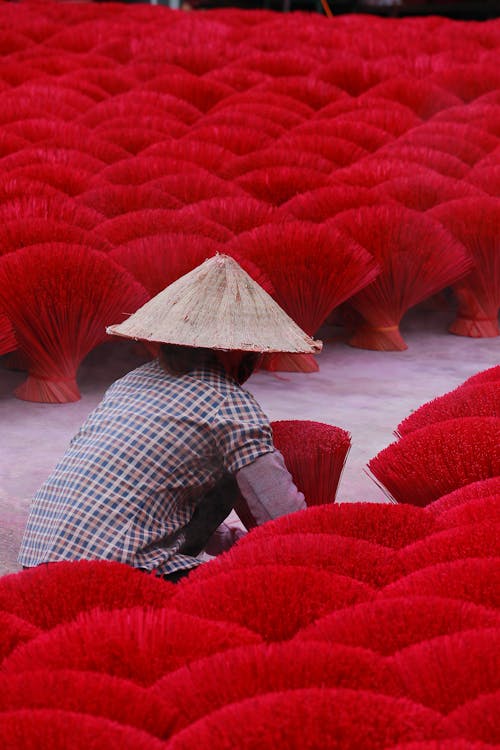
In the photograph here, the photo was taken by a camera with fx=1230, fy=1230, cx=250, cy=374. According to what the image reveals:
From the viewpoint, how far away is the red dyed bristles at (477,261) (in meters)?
2.71

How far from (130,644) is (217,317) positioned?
0.79m

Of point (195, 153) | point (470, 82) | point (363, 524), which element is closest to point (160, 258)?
point (195, 153)

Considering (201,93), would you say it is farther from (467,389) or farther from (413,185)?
(467,389)

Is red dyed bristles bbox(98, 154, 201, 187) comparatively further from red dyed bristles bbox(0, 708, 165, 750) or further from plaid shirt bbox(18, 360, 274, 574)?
red dyed bristles bbox(0, 708, 165, 750)

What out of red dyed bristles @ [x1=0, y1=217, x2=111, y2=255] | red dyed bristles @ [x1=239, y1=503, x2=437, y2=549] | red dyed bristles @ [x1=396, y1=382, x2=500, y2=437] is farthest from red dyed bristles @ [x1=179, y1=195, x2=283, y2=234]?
red dyed bristles @ [x1=239, y1=503, x2=437, y2=549]

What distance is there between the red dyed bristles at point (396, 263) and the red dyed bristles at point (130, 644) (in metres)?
1.75

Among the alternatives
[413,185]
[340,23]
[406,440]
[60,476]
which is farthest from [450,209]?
[340,23]

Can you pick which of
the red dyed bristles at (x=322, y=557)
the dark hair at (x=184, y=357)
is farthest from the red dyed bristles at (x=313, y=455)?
the red dyed bristles at (x=322, y=557)

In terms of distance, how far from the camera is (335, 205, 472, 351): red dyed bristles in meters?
2.58

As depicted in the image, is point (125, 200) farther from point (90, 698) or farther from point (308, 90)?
point (90, 698)

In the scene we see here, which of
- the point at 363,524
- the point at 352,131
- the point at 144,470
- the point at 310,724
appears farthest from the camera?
the point at 352,131

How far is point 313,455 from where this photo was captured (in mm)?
1718

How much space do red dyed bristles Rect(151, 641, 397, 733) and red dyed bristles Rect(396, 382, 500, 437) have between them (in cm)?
89

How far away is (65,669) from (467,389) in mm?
1052
